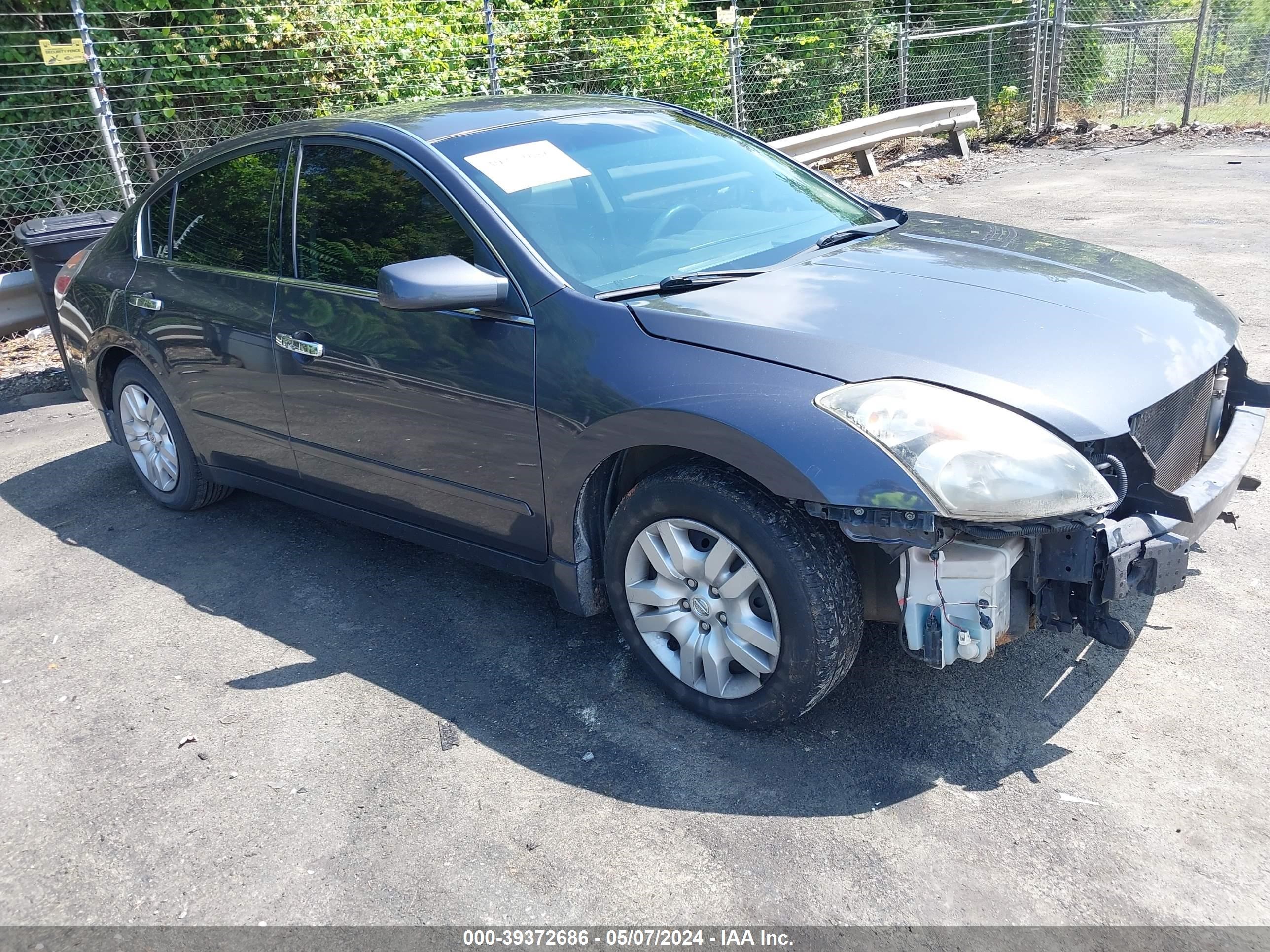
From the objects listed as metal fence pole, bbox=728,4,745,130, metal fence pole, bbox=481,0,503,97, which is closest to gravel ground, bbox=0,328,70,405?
metal fence pole, bbox=481,0,503,97

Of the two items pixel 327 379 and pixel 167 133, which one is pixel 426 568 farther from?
pixel 167 133

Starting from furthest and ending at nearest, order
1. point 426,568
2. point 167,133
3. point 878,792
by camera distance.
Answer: point 167,133 < point 426,568 < point 878,792

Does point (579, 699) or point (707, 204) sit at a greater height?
point (707, 204)

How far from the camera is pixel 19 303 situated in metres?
7.85

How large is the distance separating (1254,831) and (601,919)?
5.28 ft

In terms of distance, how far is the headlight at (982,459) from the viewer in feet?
8.58

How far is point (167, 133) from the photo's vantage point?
973 centimetres

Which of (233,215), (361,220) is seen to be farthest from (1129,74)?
(361,220)

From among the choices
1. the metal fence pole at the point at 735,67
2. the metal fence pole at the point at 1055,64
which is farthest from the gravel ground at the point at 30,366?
the metal fence pole at the point at 1055,64

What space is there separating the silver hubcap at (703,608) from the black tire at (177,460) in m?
2.59

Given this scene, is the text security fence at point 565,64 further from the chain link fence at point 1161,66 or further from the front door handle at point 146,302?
the front door handle at point 146,302

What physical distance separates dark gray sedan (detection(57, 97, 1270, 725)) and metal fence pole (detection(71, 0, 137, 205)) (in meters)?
4.77

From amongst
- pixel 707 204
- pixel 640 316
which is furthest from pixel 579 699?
pixel 707 204

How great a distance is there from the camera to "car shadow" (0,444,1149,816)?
118 inches
